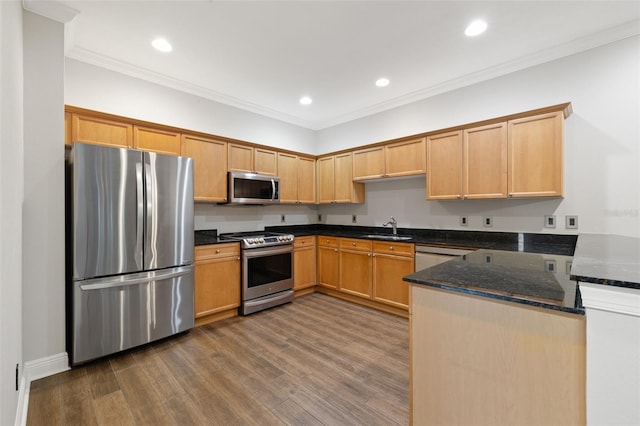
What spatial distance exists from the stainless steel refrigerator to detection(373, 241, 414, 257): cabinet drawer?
2.27 m

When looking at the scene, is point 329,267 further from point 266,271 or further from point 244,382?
point 244,382

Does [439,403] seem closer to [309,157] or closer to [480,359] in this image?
[480,359]

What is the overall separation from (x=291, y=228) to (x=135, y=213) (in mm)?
2617

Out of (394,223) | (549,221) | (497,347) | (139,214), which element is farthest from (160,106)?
(549,221)

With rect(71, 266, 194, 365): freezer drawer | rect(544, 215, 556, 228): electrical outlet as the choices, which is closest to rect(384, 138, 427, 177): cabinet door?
rect(544, 215, 556, 228): electrical outlet

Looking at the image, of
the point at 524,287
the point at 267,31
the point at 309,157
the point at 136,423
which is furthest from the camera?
the point at 309,157

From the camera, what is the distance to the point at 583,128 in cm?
269

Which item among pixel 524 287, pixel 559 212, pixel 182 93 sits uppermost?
pixel 182 93

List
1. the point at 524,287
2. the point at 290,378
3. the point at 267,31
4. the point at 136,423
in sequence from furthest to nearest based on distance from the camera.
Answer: the point at 267,31 → the point at 290,378 → the point at 136,423 → the point at 524,287

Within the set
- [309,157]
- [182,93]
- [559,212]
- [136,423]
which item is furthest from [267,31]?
[559,212]

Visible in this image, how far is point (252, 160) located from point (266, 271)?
5.24 ft

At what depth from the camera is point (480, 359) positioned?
118 centimetres

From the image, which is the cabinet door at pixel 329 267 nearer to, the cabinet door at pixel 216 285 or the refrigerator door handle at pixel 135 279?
the cabinet door at pixel 216 285

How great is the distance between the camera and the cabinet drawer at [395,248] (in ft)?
10.9
